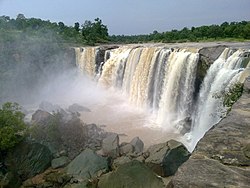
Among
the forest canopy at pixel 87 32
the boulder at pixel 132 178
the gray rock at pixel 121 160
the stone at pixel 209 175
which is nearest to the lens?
the stone at pixel 209 175

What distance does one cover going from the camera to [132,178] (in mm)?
8055

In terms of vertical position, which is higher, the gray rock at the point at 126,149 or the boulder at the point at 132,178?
the boulder at the point at 132,178

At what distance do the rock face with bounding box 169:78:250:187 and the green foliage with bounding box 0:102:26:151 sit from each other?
28.0 ft

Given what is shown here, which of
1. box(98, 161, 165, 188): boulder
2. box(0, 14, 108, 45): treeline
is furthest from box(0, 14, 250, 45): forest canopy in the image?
box(98, 161, 165, 188): boulder

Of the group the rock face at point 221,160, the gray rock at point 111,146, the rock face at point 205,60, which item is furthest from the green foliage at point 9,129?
the rock face at point 221,160

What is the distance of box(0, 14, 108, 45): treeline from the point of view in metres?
26.0

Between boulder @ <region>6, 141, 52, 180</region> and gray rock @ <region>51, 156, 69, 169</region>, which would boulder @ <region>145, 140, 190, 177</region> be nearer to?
gray rock @ <region>51, 156, 69, 169</region>

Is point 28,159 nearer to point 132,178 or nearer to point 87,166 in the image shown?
point 87,166

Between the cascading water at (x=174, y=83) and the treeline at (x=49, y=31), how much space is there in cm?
782

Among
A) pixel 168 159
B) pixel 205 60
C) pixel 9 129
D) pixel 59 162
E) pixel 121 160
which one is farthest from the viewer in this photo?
pixel 205 60

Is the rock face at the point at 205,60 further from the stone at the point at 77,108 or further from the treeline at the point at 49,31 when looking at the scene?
the treeline at the point at 49,31

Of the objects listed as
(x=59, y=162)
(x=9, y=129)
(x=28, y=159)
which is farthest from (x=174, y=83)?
(x=9, y=129)

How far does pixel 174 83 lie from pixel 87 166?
21.3ft

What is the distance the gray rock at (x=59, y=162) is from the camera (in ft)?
36.3
